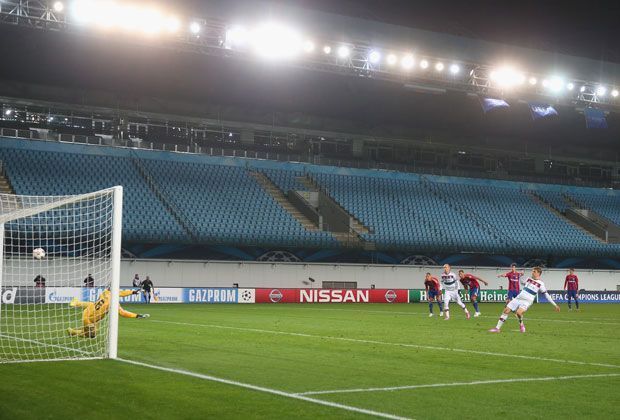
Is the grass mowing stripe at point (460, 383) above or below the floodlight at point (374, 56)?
below

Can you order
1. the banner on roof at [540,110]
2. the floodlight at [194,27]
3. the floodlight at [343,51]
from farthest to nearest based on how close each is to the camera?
the banner on roof at [540,110] → the floodlight at [343,51] → the floodlight at [194,27]

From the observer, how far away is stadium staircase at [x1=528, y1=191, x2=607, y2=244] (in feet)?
181

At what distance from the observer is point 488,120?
5331cm

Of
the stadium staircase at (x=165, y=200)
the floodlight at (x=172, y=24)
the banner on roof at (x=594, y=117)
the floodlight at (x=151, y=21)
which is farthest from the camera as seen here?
the banner on roof at (x=594, y=117)

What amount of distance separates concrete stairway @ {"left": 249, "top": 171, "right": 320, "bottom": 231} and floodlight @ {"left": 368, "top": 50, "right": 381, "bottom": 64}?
36.8 feet

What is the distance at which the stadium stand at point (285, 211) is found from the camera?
141 feet

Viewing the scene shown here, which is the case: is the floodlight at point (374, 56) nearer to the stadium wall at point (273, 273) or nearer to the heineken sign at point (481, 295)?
the stadium wall at point (273, 273)

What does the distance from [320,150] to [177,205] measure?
12453mm

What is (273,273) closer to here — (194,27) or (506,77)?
(194,27)

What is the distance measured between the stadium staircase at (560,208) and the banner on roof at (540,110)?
13.6m

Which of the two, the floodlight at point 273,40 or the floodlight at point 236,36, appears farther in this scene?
the floodlight at point 273,40

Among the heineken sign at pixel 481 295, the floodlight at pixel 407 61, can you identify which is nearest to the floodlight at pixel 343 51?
the floodlight at pixel 407 61

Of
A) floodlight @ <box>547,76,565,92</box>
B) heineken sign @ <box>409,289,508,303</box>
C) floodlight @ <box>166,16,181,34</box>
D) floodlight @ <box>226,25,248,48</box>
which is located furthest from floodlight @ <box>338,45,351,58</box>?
heineken sign @ <box>409,289,508,303</box>

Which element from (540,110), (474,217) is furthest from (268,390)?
(474,217)
